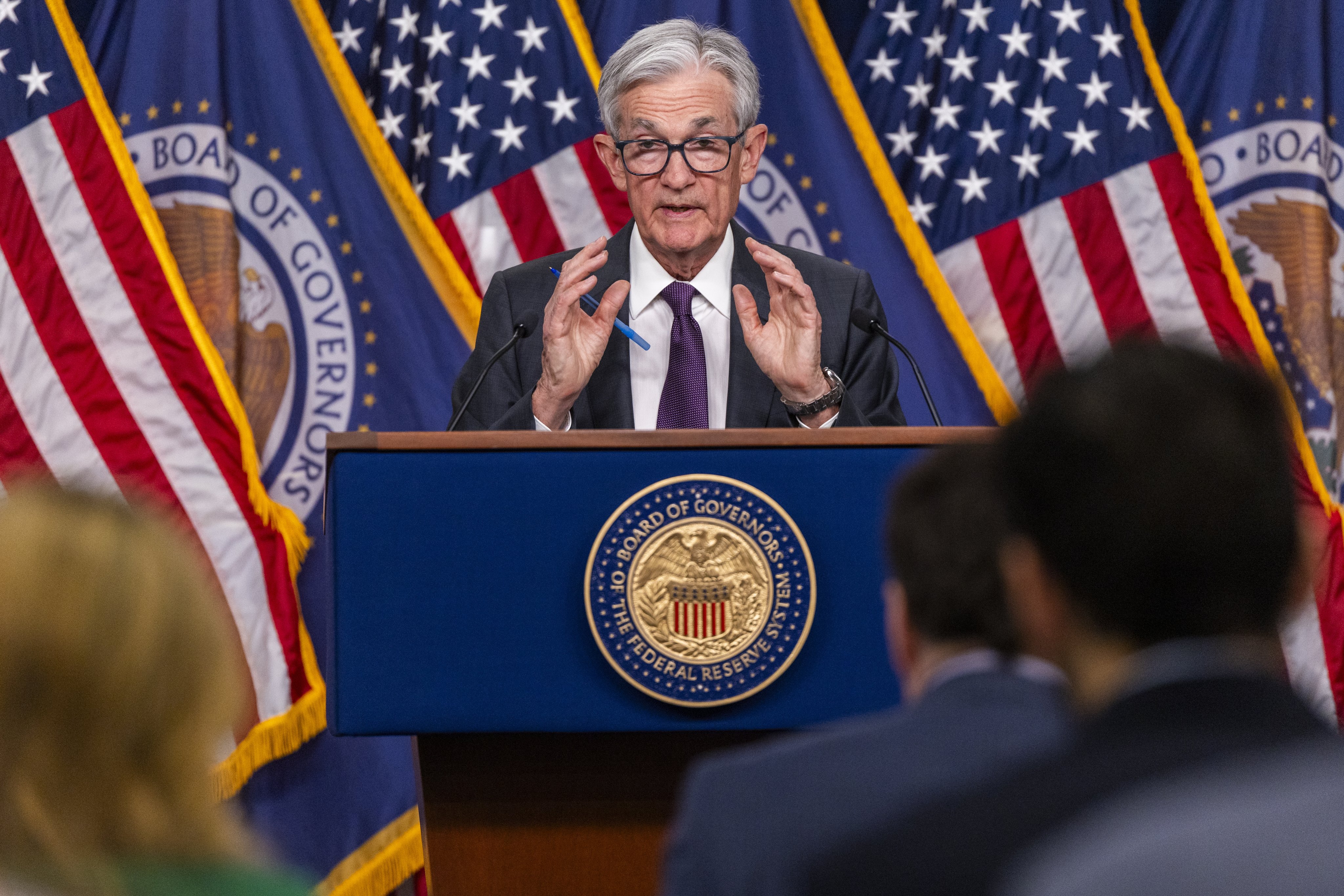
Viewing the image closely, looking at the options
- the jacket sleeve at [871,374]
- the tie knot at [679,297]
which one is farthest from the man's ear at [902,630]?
the tie knot at [679,297]

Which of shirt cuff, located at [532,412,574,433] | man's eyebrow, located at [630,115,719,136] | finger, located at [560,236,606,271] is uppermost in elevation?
man's eyebrow, located at [630,115,719,136]

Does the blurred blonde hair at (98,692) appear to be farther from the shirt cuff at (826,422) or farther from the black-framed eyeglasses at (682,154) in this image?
the black-framed eyeglasses at (682,154)

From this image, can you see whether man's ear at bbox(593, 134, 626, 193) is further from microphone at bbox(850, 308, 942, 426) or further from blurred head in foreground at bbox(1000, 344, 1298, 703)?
blurred head in foreground at bbox(1000, 344, 1298, 703)

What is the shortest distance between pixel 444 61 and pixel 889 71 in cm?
128

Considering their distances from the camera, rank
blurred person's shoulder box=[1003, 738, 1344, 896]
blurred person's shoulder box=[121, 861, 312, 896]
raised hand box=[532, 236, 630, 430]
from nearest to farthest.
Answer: blurred person's shoulder box=[1003, 738, 1344, 896] → blurred person's shoulder box=[121, 861, 312, 896] → raised hand box=[532, 236, 630, 430]

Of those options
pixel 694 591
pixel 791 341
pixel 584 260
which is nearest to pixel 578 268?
pixel 584 260

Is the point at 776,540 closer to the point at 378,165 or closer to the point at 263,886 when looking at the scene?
the point at 263,886

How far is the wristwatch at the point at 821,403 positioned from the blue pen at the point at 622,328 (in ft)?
0.93

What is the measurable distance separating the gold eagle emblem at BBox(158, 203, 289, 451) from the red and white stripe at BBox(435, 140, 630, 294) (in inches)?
21.8

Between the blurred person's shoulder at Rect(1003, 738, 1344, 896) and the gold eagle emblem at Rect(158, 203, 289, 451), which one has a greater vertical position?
the gold eagle emblem at Rect(158, 203, 289, 451)

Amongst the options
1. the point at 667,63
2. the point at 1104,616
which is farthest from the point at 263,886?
the point at 667,63

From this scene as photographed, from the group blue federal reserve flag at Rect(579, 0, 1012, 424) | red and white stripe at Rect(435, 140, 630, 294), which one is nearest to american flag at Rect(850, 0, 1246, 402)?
blue federal reserve flag at Rect(579, 0, 1012, 424)

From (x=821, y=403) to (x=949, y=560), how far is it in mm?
1531

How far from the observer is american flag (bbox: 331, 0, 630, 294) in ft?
13.7
